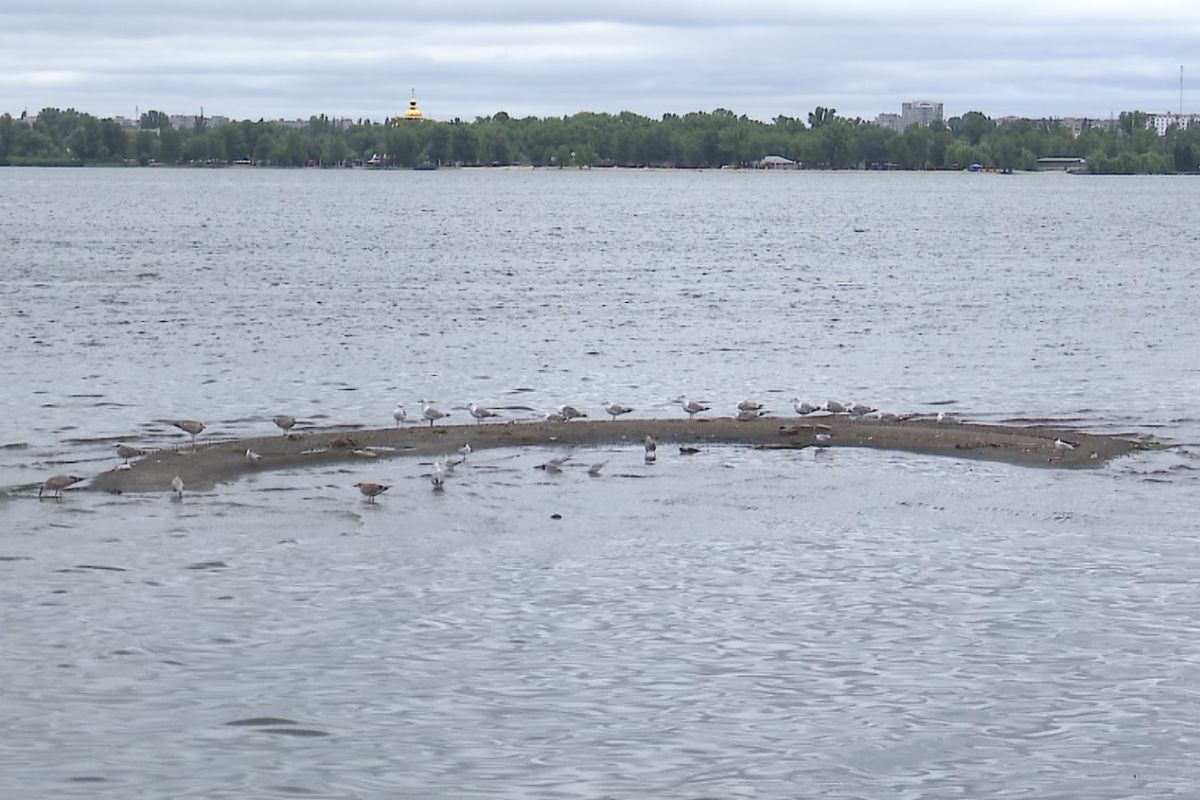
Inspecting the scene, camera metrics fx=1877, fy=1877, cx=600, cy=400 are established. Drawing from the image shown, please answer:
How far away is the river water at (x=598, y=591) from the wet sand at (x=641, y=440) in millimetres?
621

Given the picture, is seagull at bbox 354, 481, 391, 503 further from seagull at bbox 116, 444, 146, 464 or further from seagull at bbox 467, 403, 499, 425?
seagull at bbox 467, 403, 499, 425

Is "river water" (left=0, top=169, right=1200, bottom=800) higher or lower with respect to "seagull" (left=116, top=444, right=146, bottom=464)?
lower

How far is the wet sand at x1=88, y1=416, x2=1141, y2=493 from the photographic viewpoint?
85.6 ft

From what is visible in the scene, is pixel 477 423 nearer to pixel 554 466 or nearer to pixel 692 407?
pixel 692 407

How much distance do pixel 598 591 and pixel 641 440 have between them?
29.9ft

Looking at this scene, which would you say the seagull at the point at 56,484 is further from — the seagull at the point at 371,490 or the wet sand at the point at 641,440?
the seagull at the point at 371,490

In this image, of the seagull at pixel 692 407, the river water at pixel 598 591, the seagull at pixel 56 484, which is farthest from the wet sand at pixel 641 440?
the seagull at pixel 56 484

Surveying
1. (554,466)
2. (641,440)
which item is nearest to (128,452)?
(554,466)

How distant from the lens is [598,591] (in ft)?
63.4

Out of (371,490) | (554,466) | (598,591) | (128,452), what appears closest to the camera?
(598,591)

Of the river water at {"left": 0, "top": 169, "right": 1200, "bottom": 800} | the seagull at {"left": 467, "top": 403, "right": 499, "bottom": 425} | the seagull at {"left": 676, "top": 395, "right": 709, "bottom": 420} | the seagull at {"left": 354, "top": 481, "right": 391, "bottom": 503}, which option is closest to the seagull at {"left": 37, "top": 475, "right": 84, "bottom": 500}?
the river water at {"left": 0, "top": 169, "right": 1200, "bottom": 800}

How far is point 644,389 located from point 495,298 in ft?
84.9

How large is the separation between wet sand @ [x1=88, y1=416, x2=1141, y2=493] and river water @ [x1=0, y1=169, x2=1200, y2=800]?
24.4 inches

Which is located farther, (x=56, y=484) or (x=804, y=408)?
(x=804, y=408)
